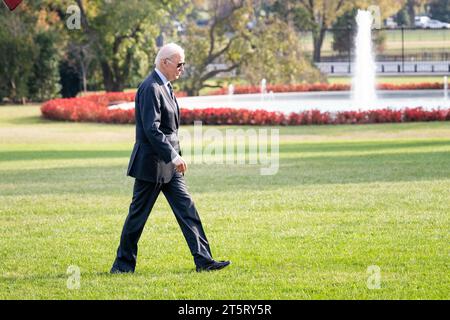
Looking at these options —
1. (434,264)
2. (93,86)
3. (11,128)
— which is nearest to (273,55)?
(93,86)

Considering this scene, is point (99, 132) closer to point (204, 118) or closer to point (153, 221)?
point (204, 118)

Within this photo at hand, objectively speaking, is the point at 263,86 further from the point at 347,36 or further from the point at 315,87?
the point at 347,36

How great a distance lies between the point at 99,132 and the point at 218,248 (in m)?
15.9

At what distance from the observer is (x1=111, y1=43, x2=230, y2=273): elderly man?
8.32 metres

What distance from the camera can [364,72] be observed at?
37.1 metres

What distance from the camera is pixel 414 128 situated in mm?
24266

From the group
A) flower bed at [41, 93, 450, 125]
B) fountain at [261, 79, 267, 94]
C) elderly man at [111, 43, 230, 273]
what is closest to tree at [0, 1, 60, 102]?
fountain at [261, 79, 267, 94]

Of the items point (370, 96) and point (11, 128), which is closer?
point (11, 128)

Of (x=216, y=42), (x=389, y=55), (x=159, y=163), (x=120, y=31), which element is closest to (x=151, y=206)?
(x=159, y=163)

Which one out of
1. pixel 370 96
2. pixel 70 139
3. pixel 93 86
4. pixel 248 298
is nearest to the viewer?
pixel 248 298

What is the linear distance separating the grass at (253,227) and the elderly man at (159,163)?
0.75 feet

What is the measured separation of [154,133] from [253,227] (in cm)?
280

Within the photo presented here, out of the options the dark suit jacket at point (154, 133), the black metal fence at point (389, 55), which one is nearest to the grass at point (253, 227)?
the dark suit jacket at point (154, 133)

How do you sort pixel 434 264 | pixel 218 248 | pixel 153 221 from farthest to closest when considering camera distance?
pixel 153 221, pixel 218 248, pixel 434 264
